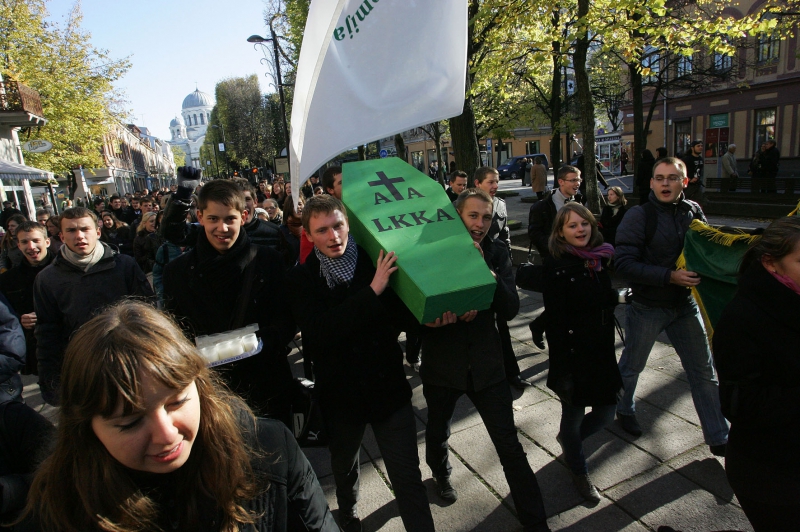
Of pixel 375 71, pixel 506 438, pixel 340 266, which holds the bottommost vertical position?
pixel 506 438

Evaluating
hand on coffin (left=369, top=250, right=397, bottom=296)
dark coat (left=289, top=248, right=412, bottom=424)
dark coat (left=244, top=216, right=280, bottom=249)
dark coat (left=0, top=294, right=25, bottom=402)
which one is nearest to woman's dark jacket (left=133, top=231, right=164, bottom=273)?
dark coat (left=244, top=216, right=280, bottom=249)

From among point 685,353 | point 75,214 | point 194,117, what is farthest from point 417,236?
point 194,117

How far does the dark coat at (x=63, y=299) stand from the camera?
3.08m

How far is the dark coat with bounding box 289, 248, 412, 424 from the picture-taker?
2375mm

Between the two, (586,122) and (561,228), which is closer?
(561,228)

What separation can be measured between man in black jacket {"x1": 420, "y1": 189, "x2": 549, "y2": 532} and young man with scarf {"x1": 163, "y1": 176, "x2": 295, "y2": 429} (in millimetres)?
824

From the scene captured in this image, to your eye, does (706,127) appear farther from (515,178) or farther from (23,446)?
(23,446)

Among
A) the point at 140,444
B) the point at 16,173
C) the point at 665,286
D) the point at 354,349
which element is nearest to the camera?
the point at 140,444

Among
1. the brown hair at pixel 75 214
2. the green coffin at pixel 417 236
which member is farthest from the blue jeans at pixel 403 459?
the brown hair at pixel 75 214

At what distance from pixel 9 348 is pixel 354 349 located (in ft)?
6.38

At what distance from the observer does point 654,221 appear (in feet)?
11.1

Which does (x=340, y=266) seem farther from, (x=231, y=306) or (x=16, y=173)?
(x=16, y=173)

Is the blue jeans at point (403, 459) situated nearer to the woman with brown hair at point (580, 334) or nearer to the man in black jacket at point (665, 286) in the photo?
the woman with brown hair at point (580, 334)

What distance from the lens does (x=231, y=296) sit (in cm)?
261
